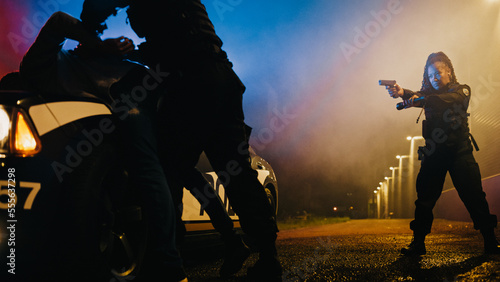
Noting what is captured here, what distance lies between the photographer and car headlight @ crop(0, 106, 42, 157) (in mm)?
1848

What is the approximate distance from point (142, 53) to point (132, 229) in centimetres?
113

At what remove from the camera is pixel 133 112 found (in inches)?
89.8

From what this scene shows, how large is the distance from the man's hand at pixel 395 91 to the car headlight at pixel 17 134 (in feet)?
13.2

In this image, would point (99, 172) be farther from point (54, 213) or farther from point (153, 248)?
point (153, 248)

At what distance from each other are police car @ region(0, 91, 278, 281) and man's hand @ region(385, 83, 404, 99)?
11.6ft

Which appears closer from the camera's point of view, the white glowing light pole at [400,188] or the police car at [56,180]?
the police car at [56,180]

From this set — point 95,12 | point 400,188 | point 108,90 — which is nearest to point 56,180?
point 108,90

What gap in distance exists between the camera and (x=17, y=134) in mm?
1876

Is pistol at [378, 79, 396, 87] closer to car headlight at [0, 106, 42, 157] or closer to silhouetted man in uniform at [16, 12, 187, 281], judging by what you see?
silhouetted man in uniform at [16, 12, 187, 281]

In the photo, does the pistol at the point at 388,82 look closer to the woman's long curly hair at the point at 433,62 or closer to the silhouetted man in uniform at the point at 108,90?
the woman's long curly hair at the point at 433,62

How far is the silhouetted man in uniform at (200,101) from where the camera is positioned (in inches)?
93.9

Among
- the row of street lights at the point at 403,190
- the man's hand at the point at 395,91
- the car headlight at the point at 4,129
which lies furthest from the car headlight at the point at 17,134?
the row of street lights at the point at 403,190
